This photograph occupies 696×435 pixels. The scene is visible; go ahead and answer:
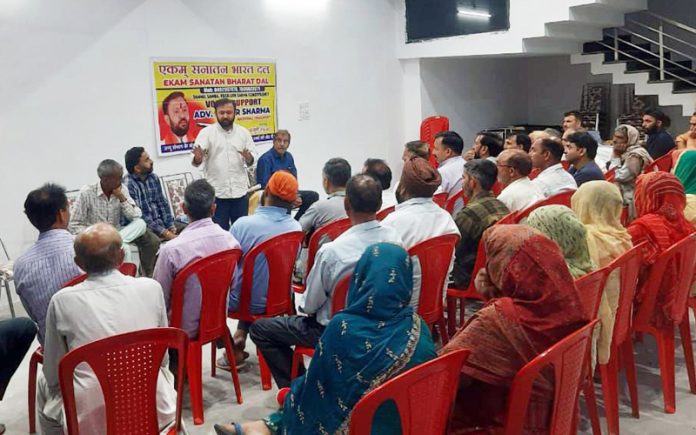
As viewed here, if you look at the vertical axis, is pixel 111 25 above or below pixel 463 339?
above

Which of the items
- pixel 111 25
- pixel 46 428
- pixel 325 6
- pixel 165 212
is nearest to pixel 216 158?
pixel 165 212

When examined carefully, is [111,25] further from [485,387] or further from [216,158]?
[485,387]

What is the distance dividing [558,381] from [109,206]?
3652mm

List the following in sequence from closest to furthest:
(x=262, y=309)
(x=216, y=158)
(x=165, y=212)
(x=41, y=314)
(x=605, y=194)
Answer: (x=41, y=314), (x=605, y=194), (x=262, y=309), (x=165, y=212), (x=216, y=158)

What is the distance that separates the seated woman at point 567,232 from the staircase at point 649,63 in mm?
7025

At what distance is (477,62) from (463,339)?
940 cm

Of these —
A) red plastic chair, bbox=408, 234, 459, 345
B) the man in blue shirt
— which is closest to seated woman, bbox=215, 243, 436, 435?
red plastic chair, bbox=408, 234, 459, 345

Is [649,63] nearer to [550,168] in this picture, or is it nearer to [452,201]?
[550,168]

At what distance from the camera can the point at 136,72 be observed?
21.5 feet

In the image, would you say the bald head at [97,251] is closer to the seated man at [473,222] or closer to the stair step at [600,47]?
the seated man at [473,222]

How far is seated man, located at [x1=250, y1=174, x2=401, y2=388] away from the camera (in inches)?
108

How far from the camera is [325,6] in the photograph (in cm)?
855

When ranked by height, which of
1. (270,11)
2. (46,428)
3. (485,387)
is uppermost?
(270,11)

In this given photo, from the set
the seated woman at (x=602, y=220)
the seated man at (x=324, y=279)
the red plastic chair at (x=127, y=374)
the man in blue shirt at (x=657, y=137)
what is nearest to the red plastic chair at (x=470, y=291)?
the seated woman at (x=602, y=220)
